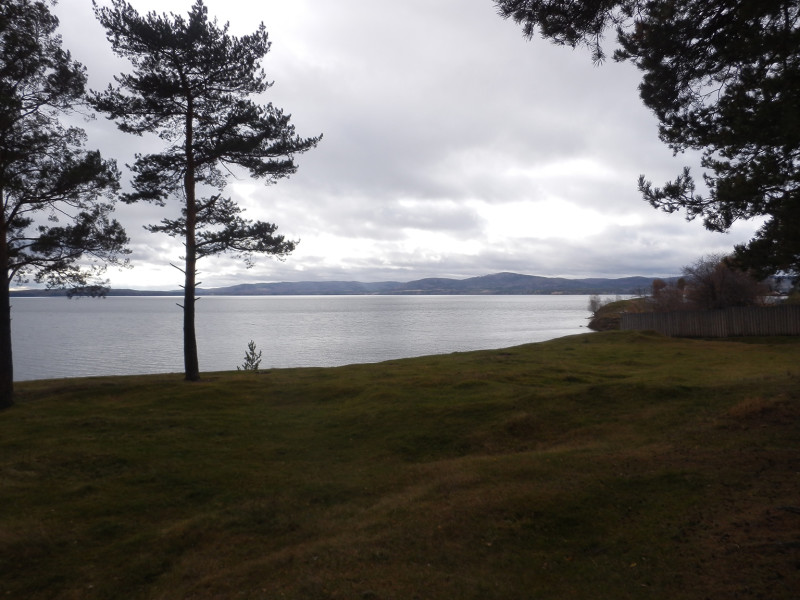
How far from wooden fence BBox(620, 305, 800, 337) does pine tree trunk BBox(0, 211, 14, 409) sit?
35066mm

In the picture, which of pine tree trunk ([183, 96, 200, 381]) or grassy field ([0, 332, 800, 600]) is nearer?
grassy field ([0, 332, 800, 600])

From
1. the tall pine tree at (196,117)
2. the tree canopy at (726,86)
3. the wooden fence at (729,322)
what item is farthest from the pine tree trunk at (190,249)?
the wooden fence at (729,322)

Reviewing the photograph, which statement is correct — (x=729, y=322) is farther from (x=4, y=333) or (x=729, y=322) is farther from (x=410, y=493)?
(x=4, y=333)

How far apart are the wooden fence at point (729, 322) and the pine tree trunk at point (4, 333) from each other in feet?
115

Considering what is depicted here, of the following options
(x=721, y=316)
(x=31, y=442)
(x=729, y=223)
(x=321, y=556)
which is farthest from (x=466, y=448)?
(x=721, y=316)

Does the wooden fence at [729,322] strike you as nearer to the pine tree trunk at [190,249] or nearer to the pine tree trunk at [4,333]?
the pine tree trunk at [190,249]

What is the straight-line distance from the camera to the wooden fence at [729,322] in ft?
108

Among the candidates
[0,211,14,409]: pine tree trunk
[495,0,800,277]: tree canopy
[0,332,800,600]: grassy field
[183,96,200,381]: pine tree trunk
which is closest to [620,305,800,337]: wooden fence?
[0,332,800,600]: grassy field

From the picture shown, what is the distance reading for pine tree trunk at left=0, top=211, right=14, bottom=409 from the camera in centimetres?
1495

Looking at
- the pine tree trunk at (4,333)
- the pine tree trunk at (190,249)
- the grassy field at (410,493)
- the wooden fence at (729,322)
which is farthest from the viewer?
the wooden fence at (729,322)

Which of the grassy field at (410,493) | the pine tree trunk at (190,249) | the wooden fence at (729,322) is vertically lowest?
the grassy field at (410,493)

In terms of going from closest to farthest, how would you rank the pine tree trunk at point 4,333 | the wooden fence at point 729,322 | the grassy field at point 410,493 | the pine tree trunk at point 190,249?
the grassy field at point 410,493 → the pine tree trunk at point 4,333 → the pine tree trunk at point 190,249 → the wooden fence at point 729,322

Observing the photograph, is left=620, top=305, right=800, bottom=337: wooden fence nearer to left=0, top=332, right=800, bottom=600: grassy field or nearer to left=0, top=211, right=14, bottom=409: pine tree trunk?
left=0, top=332, right=800, bottom=600: grassy field

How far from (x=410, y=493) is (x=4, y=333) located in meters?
12.1
